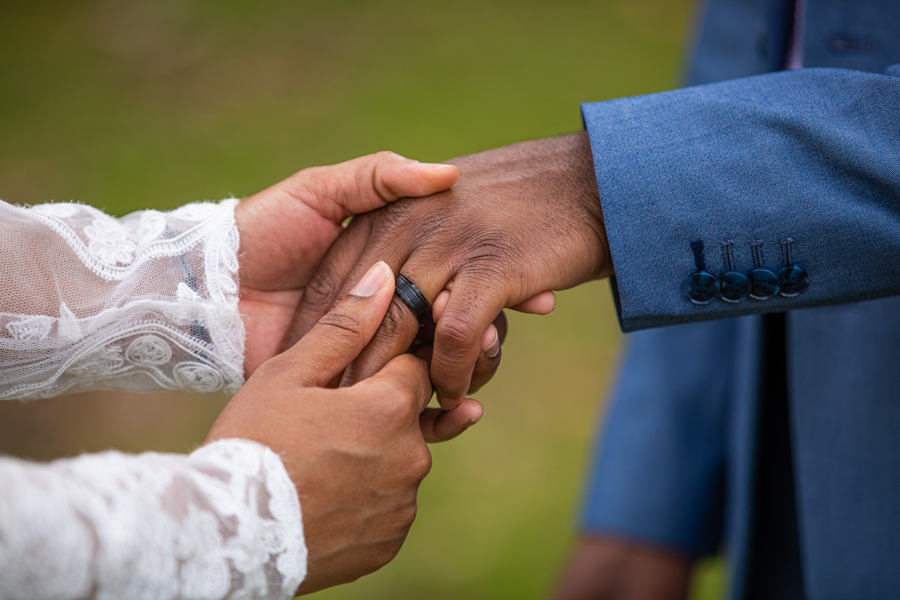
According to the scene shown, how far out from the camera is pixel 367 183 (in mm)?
1659

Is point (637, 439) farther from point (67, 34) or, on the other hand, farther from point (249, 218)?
point (67, 34)

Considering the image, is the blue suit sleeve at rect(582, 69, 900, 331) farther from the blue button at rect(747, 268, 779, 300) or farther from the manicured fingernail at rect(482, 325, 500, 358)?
the manicured fingernail at rect(482, 325, 500, 358)

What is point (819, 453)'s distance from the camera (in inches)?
68.4

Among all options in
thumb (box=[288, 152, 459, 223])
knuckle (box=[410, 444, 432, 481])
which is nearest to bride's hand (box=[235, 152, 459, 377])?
thumb (box=[288, 152, 459, 223])

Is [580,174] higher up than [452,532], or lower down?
higher up

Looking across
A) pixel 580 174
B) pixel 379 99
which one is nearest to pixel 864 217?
pixel 580 174

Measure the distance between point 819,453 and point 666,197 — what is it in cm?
89

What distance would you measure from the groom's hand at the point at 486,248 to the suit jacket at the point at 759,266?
0.12 metres

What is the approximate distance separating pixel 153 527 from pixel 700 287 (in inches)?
43.9

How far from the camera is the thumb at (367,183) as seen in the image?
1.56 m

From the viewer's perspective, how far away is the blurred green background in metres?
3.67

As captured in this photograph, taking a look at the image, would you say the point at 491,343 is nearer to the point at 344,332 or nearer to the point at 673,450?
the point at 344,332

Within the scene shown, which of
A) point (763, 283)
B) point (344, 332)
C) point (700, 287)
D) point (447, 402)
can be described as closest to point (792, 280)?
point (763, 283)

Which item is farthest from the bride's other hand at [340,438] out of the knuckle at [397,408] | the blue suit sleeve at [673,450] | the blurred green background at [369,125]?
the blurred green background at [369,125]
